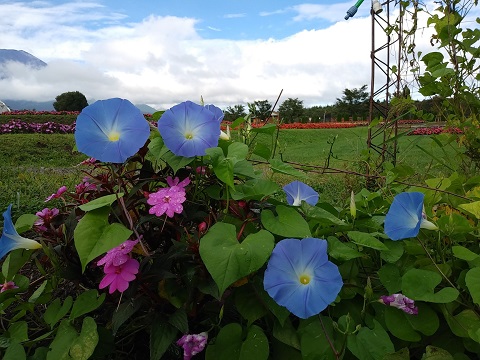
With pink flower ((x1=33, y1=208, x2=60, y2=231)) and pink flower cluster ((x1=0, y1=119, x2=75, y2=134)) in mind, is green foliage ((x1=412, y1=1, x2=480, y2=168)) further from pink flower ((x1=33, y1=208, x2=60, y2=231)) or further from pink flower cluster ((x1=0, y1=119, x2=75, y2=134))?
pink flower cluster ((x1=0, y1=119, x2=75, y2=134))

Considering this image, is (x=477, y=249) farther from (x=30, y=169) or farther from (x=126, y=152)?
(x=30, y=169)

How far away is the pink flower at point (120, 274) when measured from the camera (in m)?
0.81

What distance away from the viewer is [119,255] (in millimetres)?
815

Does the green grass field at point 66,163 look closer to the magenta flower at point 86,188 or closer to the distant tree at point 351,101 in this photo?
the magenta flower at point 86,188

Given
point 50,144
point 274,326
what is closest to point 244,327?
point 274,326

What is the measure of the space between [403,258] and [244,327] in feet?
1.14

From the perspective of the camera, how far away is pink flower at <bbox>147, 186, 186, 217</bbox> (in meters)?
0.82

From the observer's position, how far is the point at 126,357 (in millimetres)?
1015

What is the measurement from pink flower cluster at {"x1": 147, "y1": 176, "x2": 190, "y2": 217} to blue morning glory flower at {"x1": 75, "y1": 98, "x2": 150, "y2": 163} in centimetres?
9

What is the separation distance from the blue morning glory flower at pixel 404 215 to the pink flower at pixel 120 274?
0.47 meters

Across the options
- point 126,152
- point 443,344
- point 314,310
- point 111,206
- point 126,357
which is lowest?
point 126,357

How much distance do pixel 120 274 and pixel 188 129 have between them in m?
0.30

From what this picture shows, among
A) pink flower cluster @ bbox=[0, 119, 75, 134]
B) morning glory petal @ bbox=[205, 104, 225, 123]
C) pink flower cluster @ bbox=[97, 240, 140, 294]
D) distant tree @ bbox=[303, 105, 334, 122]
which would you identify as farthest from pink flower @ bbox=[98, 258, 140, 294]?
distant tree @ bbox=[303, 105, 334, 122]

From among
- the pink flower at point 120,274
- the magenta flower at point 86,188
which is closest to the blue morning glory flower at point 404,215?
the pink flower at point 120,274
